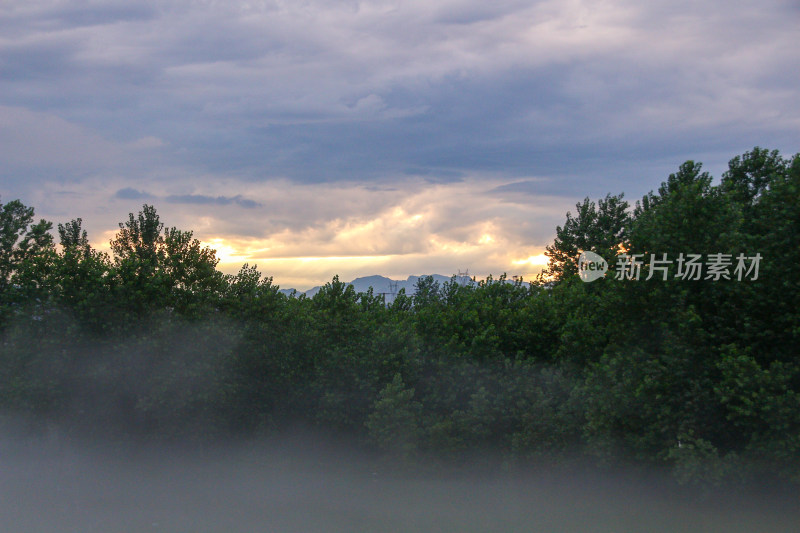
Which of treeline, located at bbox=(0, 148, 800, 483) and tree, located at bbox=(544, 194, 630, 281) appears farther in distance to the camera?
tree, located at bbox=(544, 194, 630, 281)

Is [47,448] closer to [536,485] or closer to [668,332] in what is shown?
[536,485]

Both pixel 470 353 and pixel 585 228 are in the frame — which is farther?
pixel 585 228

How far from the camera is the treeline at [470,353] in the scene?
14609 millimetres

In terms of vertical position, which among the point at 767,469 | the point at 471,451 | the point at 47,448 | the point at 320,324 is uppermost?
the point at 320,324

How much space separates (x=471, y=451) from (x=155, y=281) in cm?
1103

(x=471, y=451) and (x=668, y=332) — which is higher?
(x=668, y=332)

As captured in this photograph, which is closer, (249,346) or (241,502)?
(241,502)

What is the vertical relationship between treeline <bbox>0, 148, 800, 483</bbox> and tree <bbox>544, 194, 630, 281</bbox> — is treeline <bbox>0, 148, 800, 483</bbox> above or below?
A: below

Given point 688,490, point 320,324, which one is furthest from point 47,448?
point 688,490

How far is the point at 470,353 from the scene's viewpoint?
71.5 ft

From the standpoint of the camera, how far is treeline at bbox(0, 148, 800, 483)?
14609mm

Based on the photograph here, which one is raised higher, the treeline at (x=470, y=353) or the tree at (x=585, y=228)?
the tree at (x=585, y=228)

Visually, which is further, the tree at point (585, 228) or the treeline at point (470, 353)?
the tree at point (585, 228)

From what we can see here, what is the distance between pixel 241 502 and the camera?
18.0 meters
